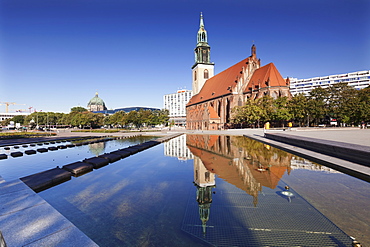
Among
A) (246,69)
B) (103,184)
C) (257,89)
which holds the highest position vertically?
(246,69)

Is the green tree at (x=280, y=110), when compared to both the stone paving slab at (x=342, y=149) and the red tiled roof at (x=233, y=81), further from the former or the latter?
the stone paving slab at (x=342, y=149)

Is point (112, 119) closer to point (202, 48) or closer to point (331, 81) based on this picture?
point (202, 48)

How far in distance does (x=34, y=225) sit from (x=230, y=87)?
196ft

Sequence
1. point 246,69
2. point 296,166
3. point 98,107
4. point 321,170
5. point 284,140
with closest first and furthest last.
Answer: point 321,170, point 296,166, point 284,140, point 246,69, point 98,107

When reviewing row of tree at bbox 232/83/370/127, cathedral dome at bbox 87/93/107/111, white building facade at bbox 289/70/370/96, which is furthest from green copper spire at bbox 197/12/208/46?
cathedral dome at bbox 87/93/107/111

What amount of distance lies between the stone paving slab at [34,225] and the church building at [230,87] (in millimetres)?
53683

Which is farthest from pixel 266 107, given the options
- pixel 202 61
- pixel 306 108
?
pixel 202 61

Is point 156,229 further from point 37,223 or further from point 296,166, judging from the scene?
point 296,166

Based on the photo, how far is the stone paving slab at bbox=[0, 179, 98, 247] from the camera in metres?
2.88

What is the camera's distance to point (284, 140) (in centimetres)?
1812

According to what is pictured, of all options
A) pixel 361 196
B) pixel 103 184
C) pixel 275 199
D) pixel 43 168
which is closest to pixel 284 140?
pixel 361 196

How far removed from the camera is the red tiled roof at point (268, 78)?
51.3 meters

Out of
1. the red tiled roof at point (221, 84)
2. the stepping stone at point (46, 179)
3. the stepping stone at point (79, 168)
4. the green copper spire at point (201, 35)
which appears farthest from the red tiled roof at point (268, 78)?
the stepping stone at point (46, 179)

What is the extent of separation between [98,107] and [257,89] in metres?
179
